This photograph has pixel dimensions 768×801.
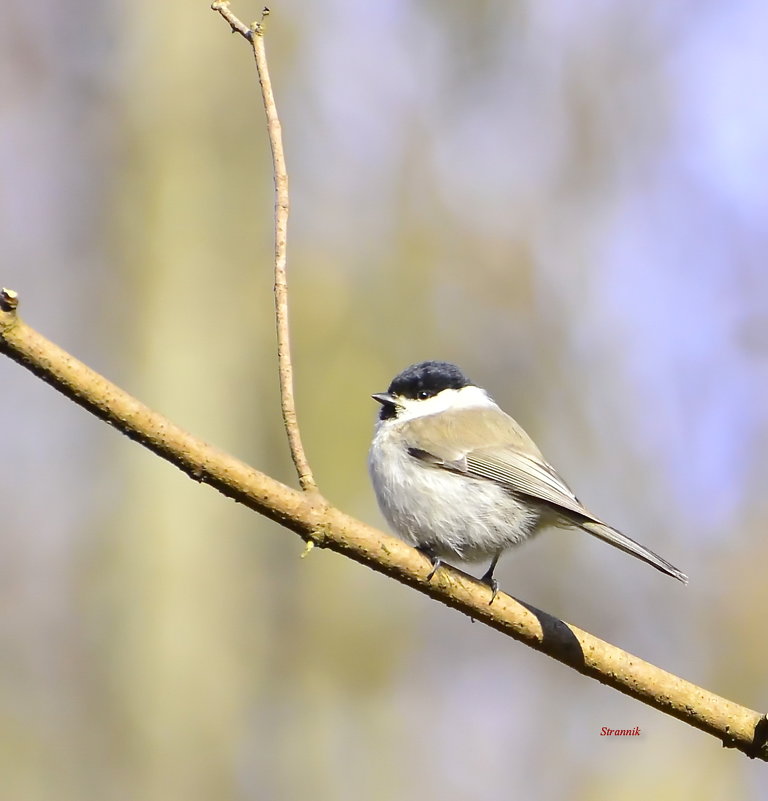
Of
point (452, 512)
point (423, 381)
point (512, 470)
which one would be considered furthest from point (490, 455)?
point (423, 381)

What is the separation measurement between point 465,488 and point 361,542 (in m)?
1.36

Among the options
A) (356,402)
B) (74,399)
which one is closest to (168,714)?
(356,402)

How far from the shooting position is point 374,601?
8.62 meters

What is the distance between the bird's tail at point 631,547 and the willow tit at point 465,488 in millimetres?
82

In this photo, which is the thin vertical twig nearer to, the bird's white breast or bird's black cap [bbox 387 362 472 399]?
the bird's white breast

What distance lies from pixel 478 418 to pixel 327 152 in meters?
5.72

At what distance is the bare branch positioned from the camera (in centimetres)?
198

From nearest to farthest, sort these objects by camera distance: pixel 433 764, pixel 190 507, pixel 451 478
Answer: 1. pixel 451 478
2. pixel 433 764
3. pixel 190 507

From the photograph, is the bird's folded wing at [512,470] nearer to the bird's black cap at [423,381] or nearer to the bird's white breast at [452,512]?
the bird's white breast at [452,512]

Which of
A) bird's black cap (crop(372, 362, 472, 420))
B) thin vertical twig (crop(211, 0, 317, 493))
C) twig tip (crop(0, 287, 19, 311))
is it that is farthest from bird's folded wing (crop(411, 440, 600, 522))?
twig tip (crop(0, 287, 19, 311))

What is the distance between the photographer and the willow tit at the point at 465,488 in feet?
11.5

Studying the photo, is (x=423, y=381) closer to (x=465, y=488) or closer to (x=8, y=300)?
(x=465, y=488)

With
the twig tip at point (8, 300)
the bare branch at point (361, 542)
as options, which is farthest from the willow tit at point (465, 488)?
the twig tip at point (8, 300)

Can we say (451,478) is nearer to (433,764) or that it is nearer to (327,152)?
(433,764)
